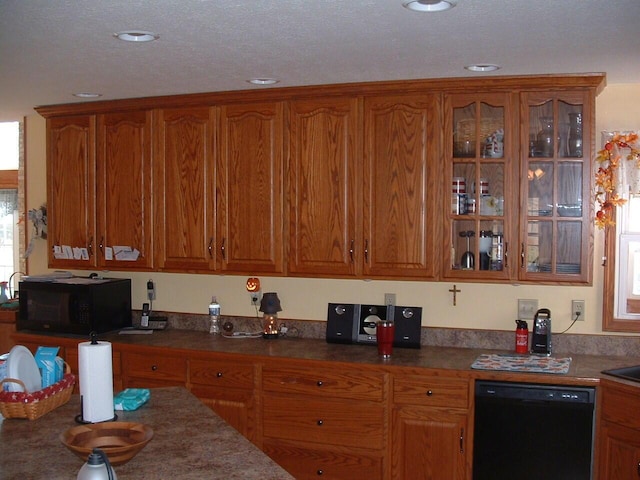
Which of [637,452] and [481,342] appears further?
[481,342]

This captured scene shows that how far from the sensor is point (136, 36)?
2893mm

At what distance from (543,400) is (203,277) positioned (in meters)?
2.33

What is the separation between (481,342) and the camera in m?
4.06

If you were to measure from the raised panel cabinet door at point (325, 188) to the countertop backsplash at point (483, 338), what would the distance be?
0.48m

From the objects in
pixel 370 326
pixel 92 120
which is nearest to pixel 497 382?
pixel 370 326

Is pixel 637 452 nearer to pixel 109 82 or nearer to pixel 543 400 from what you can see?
pixel 543 400

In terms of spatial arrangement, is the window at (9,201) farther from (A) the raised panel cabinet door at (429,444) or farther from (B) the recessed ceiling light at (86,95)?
(A) the raised panel cabinet door at (429,444)

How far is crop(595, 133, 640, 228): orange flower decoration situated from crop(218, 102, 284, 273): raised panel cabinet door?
1.75m

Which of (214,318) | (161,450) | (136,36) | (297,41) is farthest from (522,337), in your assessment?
(136,36)

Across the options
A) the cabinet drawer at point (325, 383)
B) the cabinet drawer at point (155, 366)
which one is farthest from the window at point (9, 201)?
the cabinet drawer at point (325, 383)

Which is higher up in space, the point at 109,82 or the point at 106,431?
the point at 109,82

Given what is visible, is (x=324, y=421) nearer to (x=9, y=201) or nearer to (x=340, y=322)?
(x=340, y=322)

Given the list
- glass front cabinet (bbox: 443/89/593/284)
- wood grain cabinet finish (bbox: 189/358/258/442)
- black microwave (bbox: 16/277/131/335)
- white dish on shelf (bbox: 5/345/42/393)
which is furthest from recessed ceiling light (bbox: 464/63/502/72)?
black microwave (bbox: 16/277/131/335)

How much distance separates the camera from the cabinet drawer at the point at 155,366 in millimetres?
4078
